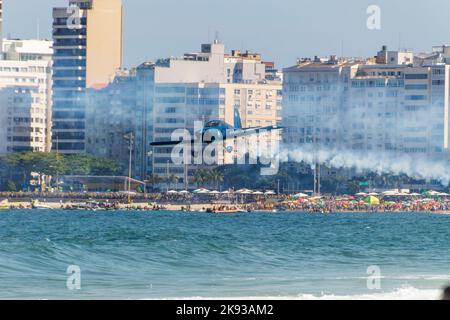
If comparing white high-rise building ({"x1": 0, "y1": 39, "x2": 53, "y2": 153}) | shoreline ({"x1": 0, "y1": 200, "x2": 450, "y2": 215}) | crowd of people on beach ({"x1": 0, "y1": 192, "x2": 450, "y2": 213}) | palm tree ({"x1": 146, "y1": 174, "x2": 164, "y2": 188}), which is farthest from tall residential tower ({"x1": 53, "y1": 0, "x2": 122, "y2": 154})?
shoreline ({"x1": 0, "y1": 200, "x2": 450, "y2": 215})

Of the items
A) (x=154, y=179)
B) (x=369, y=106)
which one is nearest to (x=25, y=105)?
(x=154, y=179)

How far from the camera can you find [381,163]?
125125 millimetres

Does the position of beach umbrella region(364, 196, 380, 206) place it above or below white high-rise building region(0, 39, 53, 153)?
below

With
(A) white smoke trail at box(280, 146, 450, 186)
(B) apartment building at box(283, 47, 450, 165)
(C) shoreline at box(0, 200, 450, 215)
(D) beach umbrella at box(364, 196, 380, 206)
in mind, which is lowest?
(C) shoreline at box(0, 200, 450, 215)

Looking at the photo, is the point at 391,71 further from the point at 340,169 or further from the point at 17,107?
the point at 17,107

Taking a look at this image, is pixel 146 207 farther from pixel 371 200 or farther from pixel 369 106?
pixel 369 106

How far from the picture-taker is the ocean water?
25.8 meters

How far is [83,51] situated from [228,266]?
116 metres

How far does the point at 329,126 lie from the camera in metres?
129

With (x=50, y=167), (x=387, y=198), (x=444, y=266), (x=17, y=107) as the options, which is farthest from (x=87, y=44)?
(x=444, y=266)

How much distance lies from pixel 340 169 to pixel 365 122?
6.90 metres

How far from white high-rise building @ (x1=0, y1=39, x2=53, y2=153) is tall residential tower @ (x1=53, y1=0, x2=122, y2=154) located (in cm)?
192

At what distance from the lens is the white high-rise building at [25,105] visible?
146500mm

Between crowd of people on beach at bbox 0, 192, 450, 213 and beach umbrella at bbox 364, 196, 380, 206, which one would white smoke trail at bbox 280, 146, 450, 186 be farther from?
beach umbrella at bbox 364, 196, 380, 206
